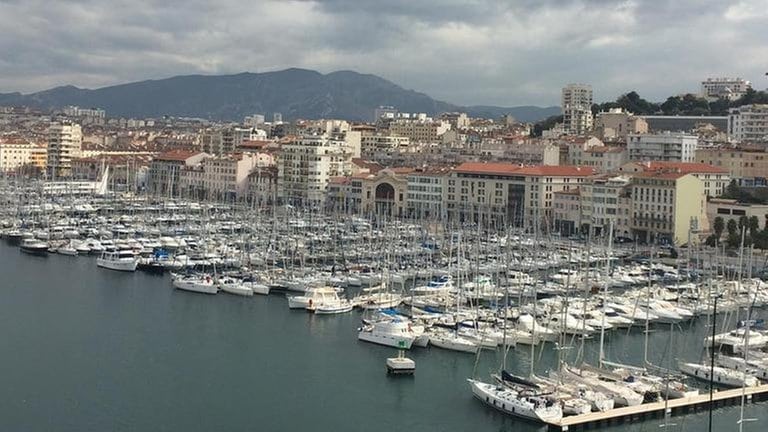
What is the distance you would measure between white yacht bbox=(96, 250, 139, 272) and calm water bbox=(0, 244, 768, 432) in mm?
3509

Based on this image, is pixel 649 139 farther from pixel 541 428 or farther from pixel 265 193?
pixel 541 428

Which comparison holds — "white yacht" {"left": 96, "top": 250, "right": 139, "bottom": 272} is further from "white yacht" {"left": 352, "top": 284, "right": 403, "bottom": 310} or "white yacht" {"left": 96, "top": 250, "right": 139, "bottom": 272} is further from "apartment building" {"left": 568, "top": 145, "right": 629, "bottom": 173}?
"apartment building" {"left": 568, "top": 145, "right": 629, "bottom": 173}

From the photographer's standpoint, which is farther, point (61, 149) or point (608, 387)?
point (61, 149)

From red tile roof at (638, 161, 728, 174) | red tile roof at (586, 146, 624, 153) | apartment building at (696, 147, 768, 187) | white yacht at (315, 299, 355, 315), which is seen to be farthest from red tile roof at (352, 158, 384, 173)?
white yacht at (315, 299, 355, 315)

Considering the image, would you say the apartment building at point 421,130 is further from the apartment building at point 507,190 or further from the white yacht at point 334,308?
the white yacht at point 334,308

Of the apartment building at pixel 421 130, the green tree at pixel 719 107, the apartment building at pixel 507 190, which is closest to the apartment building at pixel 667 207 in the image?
the apartment building at pixel 507 190

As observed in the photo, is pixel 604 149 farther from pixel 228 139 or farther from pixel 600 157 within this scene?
pixel 228 139

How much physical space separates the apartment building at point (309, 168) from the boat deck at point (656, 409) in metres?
32.7

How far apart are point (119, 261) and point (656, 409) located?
716 inches

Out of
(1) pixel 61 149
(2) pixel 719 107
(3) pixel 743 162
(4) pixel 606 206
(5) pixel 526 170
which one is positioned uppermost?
(2) pixel 719 107

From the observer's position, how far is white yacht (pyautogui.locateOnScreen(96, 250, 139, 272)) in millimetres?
28781

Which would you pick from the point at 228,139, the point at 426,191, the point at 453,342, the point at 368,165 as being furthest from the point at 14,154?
the point at 453,342

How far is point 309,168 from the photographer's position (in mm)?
49156

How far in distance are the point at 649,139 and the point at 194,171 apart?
24433 millimetres
